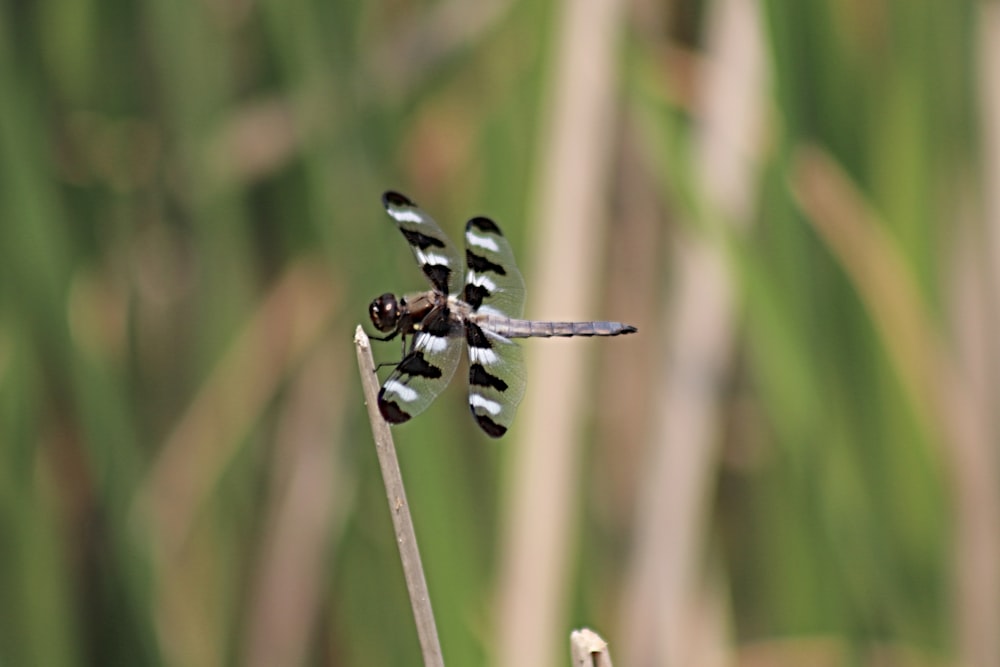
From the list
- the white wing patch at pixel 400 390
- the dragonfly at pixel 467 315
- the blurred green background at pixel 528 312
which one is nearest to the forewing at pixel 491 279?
the dragonfly at pixel 467 315

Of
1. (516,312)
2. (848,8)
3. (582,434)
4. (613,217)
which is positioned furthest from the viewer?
A: (613,217)

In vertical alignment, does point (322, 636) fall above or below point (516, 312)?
below

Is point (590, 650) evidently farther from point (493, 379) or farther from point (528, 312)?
point (528, 312)

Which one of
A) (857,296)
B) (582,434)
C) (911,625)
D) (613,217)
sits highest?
(613,217)

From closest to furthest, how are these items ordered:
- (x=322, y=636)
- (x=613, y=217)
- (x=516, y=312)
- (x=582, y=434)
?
1. (x=516, y=312)
2. (x=582, y=434)
3. (x=322, y=636)
4. (x=613, y=217)

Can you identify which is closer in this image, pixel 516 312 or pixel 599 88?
pixel 516 312

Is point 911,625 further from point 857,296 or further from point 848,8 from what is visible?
point 848,8

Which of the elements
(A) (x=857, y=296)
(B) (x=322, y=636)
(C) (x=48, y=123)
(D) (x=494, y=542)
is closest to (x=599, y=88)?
(A) (x=857, y=296)
